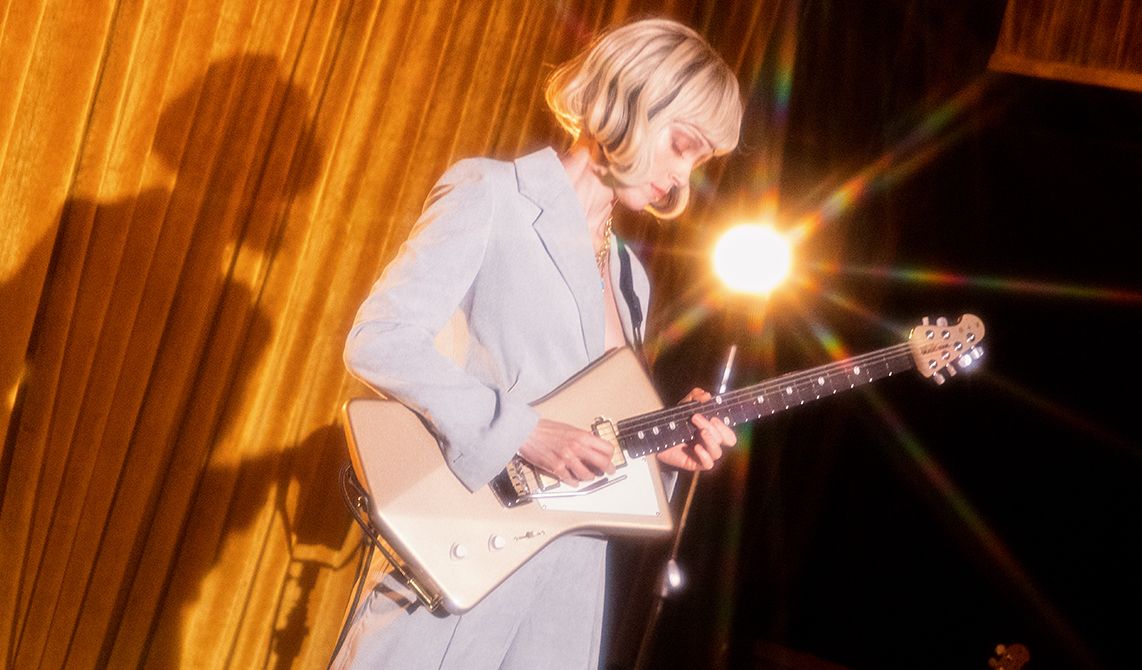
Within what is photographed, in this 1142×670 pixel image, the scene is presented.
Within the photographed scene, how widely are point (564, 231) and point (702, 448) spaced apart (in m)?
0.60

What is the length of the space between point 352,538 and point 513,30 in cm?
175

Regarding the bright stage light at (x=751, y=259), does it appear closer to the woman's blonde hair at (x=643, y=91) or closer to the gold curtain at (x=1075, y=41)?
the gold curtain at (x=1075, y=41)

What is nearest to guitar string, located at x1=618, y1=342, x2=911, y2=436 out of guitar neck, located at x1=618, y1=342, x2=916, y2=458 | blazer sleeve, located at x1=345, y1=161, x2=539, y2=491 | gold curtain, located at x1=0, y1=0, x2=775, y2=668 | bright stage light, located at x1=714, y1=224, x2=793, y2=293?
guitar neck, located at x1=618, y1=342, x2=916, y2=458

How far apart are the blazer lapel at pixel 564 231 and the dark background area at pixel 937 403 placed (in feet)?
7.77

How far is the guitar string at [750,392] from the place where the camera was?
1845 mm

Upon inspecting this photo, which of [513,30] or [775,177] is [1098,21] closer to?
[775,177]

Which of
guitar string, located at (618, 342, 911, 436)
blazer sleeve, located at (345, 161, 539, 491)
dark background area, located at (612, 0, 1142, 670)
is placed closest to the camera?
blazer sleeve, located at (345, 161, 539, 491)

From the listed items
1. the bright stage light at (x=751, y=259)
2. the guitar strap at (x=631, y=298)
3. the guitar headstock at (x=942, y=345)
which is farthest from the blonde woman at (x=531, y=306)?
the bright stage light at (x=751, y=259)

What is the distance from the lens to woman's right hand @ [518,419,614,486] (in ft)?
5.22

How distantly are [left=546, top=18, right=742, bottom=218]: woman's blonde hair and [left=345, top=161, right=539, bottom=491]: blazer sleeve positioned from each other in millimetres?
308

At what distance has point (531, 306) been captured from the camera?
1.65 m

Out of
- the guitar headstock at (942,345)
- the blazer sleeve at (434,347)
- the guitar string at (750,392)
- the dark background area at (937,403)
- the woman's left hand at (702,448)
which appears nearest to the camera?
the blazer sleeve at (434,347)

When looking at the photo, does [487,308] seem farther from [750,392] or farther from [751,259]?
[751,259]

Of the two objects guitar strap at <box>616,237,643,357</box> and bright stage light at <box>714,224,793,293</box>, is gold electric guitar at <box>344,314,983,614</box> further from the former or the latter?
bright stage light at <box>714,224,793,293</box>
